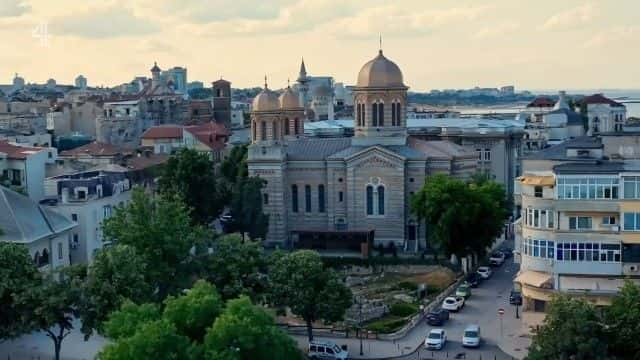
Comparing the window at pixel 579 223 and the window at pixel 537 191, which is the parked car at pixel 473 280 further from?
the window at pixel 579 223

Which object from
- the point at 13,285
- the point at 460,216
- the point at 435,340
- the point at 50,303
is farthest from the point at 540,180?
the point at 13,285

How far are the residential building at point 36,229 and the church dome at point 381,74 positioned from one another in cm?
2502

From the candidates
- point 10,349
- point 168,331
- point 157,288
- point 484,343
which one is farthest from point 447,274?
point 168,331

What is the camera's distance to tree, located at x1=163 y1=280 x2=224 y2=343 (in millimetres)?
28781

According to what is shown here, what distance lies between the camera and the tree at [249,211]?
5747 cm

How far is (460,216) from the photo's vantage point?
5172 centimetres

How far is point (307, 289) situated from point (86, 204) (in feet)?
57.3

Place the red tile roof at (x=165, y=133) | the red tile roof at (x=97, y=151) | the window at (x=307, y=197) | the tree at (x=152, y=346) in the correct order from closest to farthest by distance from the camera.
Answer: the tree at (x=152, y=346) < the window at (x=307, y=197) < the red tile roof at (x=97, y=151) < the red tile roof at (x=165, y=133)

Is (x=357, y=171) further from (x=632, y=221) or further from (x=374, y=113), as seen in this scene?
(x=632, y=221)

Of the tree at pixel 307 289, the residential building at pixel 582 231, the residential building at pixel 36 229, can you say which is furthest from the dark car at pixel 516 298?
the residential building at pixel 36 229

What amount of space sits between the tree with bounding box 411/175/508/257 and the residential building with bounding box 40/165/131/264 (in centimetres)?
1765

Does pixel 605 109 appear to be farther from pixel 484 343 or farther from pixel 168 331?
pixel 168 331

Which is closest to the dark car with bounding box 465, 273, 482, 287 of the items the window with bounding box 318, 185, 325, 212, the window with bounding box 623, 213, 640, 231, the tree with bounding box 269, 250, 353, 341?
the window with bounding box 318, 185, 325, 212

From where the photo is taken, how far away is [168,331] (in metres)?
26.7
